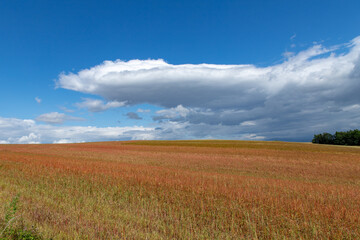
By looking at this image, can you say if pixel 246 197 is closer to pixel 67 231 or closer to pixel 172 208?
pixel 172 208

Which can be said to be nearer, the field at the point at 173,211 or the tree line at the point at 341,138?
the field at the point at 173,211

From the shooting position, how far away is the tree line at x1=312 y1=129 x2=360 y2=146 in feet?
373

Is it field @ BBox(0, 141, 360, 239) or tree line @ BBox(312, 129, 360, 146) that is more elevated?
tree line @ BBox(312, 129, 360, 146)

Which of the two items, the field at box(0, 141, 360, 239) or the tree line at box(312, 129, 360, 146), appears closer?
the field at box(0, 141, 360, 239)

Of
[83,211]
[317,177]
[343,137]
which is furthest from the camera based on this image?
[343,137]

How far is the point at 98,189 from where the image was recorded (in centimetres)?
1130

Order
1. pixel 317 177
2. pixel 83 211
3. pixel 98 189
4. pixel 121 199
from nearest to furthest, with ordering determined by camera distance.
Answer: pixel 83 211, pixel 121 199, pixel 98 189, pixel 317 177

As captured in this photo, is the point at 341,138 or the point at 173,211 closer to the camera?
the point at 173,211

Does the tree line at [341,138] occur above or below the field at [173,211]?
above

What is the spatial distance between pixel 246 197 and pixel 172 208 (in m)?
3.49

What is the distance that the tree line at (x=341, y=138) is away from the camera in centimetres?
11381

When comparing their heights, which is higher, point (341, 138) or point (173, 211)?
point (341, 138)

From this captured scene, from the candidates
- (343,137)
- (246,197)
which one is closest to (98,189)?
(246,197)

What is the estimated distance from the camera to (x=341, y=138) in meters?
120
